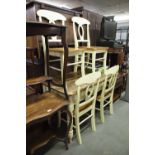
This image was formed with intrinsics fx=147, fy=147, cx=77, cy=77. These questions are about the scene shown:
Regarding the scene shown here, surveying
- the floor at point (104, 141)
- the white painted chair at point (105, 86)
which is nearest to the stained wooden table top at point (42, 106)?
the floor at point (104, 141)

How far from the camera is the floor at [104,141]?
1.75 m

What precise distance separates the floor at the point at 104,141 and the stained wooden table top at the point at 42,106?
0.68 metres

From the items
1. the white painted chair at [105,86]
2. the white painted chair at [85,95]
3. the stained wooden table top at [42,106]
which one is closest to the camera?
the stained wooden table top at [42,106]

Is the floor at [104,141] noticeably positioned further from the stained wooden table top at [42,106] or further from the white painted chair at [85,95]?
the stained wooden table top at [42,106]

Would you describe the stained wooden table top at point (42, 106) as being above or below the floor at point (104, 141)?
above

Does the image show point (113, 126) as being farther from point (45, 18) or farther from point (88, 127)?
point (45, 18)

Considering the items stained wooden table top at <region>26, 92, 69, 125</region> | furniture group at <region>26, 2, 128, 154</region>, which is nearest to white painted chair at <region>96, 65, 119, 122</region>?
furniture group at <region>26, 2, 128, 154</region>

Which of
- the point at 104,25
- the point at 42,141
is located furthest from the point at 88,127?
the point at 104,25

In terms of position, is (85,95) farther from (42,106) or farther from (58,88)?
(42,106)

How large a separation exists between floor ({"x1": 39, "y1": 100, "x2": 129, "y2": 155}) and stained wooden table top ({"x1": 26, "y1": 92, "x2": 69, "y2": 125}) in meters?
0.68

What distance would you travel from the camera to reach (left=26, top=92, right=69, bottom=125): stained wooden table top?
121 cm

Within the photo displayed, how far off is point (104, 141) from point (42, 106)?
3.47 feet

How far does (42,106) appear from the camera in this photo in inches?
53.7
